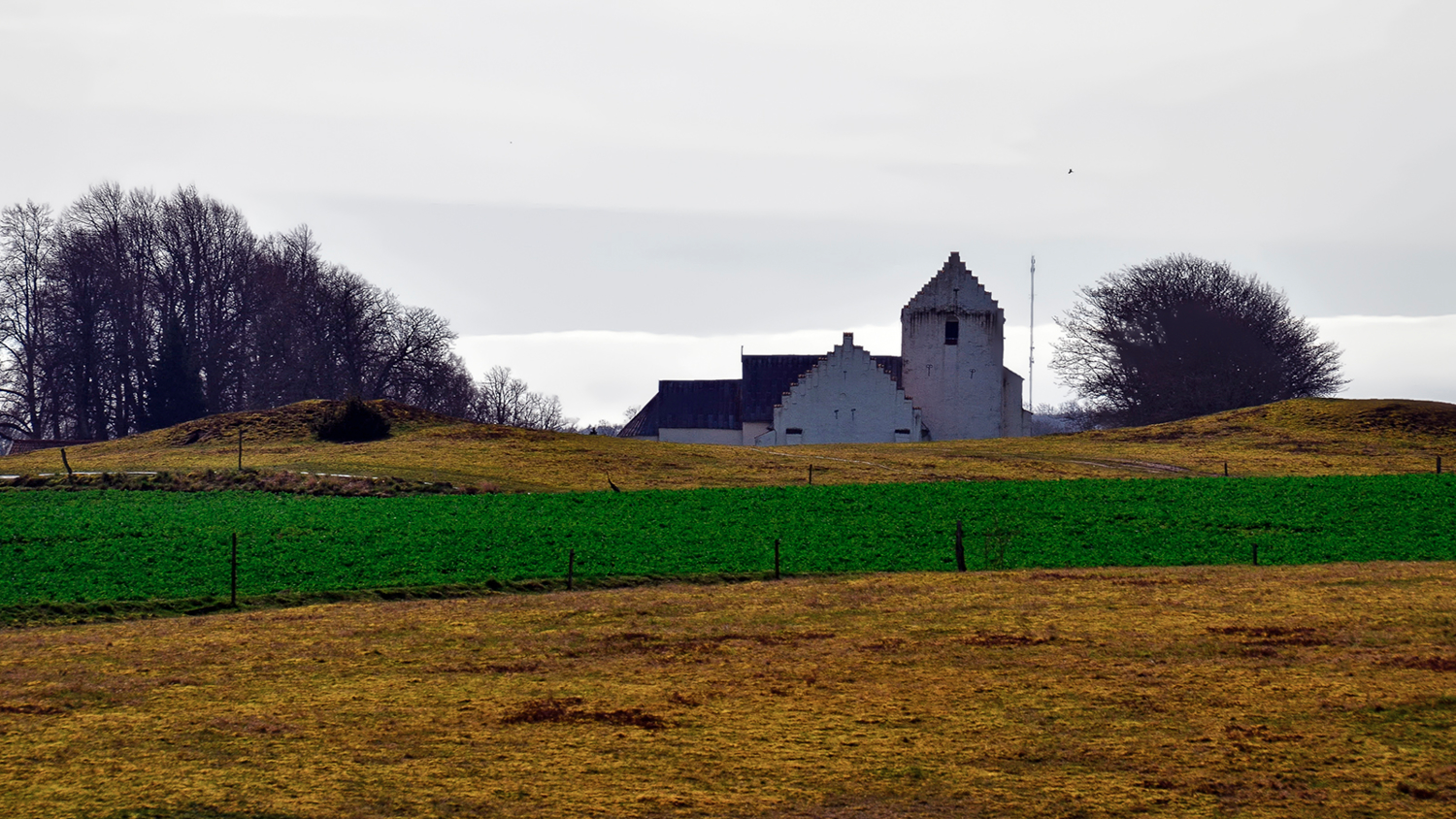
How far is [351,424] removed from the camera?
5638 cm

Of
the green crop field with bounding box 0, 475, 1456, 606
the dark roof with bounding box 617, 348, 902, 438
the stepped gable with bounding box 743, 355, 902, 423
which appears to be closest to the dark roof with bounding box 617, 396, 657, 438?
the dark roof with bounding box 617, 348, 902, 438

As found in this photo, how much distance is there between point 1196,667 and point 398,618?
1189 cm

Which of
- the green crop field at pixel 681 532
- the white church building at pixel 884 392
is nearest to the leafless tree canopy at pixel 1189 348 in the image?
the white church building at pixel 884 392

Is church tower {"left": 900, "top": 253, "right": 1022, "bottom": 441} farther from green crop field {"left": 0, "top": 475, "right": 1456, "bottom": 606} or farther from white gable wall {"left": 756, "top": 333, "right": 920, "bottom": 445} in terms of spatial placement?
green crop field {"left": 0, "top": 475, "right": 1456, "bottom": 606}

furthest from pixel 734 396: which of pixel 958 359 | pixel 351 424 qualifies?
pixel 351 424

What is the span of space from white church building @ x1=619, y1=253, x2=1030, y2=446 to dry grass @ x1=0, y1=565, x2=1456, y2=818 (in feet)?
163

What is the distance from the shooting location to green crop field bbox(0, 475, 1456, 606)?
24906 mm

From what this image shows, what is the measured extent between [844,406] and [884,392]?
247 cm

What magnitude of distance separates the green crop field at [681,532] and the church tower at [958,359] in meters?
34.4

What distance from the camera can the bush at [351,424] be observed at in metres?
55.9

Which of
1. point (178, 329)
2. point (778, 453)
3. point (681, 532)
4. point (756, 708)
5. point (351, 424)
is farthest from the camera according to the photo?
point (178, 329)

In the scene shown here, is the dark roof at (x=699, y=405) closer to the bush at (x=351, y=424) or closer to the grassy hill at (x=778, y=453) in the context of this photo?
the grassy hill at (x=778, y=453)

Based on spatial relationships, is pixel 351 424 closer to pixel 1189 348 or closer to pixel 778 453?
pixel 778 453

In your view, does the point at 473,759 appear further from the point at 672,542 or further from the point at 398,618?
the point at 672,542
